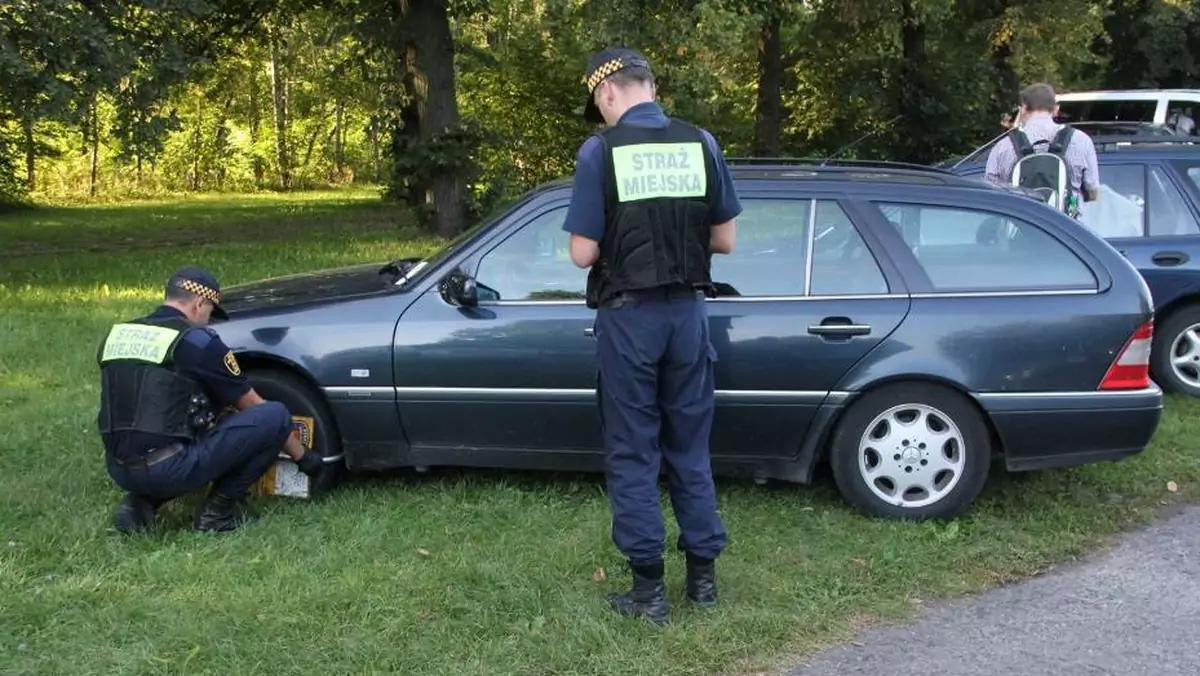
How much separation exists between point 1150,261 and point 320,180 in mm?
31497

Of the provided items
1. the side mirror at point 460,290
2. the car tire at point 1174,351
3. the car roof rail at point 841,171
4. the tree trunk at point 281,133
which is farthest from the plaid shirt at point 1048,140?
the tree trunk at point 281,133

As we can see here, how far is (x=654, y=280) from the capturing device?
3.60 metres

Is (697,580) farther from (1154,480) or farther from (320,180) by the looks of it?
(320,180)

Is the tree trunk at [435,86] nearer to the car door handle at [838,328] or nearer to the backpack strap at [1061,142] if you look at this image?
the backpack strap at [1061,142]

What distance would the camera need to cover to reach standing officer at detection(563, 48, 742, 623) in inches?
142

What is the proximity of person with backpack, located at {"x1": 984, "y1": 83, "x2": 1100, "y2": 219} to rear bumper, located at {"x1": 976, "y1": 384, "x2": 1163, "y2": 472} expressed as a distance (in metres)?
2.00

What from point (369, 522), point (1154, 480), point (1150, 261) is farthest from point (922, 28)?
point (369, 522)

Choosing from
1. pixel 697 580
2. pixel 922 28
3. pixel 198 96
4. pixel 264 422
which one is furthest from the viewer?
pixel 198 96

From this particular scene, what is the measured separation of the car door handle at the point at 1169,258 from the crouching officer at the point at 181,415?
5391mm

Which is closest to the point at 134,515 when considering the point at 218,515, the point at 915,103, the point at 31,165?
the point at 218,515

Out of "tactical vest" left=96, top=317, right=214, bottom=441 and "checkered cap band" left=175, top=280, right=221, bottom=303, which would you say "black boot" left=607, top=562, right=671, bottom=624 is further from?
"checkered cap band" left=175, top=280, right=221, bottom=303

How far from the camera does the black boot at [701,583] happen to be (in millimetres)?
3941

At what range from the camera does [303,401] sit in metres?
4.97

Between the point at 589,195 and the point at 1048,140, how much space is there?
4134 millimetres
